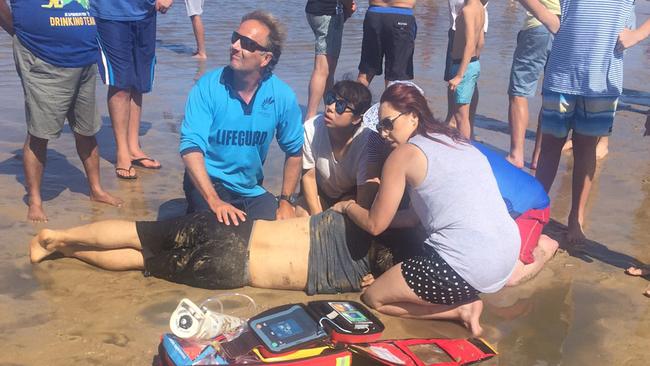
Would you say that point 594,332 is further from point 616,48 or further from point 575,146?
point 616,48

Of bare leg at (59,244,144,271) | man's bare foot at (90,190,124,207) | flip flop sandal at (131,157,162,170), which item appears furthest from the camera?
flip flop sandal at (131,157,162,170)

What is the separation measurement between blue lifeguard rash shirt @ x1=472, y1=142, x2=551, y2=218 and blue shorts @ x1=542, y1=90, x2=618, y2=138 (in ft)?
2.20

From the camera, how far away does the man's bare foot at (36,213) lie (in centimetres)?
Result: 468

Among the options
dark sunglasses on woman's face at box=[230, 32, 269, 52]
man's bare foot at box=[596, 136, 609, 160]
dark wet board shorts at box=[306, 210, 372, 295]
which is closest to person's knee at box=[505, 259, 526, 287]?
dark wet board shorts at box=[306, 210, 372, 295]

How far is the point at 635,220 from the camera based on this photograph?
211 inches

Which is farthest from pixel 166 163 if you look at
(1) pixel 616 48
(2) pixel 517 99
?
(1) pixel 616 48

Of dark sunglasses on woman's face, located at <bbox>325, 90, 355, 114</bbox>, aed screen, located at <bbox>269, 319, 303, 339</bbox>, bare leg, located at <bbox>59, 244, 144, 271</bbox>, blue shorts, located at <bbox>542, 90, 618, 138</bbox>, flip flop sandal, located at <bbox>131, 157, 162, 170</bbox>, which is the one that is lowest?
flip flop sandal, located at <bbox>131, 157, 162, 170</bbox>

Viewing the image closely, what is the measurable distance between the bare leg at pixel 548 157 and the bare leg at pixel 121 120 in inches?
119

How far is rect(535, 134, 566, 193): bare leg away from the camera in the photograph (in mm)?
5004

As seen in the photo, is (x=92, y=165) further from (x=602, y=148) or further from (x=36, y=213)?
(x=602, y=148)

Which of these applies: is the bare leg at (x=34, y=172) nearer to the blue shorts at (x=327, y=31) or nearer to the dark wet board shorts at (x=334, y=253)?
the dark wet board shorts at (x=334, y=253)

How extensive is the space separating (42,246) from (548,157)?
325cm

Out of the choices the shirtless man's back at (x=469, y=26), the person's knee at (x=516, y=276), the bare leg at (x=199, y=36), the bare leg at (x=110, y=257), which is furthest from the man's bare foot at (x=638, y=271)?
the bare leg at (x=199, y=36)

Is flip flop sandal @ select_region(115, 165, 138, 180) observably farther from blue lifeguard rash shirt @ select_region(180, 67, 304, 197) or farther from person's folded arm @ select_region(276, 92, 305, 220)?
person's folded arm @ select_region(276, 92, 305, 220)
